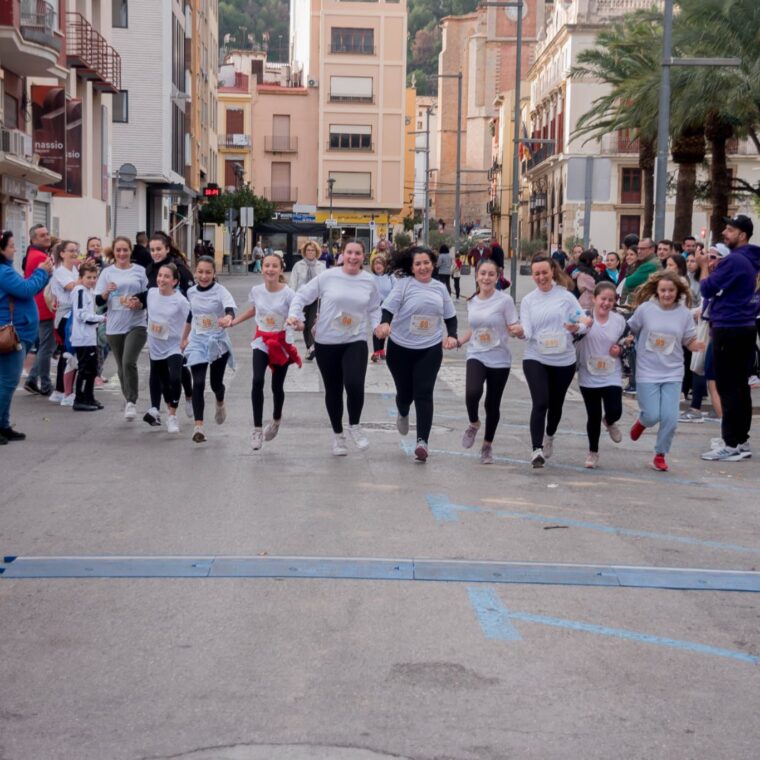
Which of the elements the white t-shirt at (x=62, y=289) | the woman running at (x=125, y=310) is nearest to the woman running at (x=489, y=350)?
the woman running at (x=125, y=310)

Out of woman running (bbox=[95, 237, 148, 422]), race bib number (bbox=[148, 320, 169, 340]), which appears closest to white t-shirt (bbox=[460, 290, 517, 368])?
race bib number (bbox=[148, 320, 169, 340])

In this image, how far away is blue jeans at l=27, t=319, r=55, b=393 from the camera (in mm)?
15766

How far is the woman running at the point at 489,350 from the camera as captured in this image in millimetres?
11195

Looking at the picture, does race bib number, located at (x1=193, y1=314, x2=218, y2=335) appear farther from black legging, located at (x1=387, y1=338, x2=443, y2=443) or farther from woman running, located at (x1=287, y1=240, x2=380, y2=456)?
black legging, located at (x1=387, y1=338, x2=443, y2=443)

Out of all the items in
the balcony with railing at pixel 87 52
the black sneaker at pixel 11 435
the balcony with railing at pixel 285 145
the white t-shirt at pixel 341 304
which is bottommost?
the black sneaker at pixel 11 435

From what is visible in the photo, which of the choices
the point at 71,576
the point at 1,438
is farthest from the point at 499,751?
the point at 1,438

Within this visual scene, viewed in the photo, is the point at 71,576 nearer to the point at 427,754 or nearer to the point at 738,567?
the point at 427,754

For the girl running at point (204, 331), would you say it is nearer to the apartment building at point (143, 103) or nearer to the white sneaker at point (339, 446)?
the white sneaker at point (339, 446)

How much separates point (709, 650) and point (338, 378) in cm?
610

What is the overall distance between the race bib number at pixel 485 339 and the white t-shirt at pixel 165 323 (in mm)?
2922

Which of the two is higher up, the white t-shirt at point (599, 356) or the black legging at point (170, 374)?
the white t-shirt at point (599, 356)

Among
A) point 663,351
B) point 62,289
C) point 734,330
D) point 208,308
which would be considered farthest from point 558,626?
point 62,289

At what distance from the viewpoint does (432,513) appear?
29.0 ft

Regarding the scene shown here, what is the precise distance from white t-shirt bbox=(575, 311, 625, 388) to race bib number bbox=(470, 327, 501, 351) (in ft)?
2.41
